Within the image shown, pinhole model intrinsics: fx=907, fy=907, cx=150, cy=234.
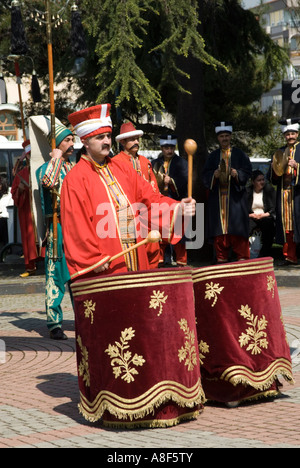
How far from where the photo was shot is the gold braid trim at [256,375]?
571 cm

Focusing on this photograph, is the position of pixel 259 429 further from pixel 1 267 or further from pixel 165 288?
pixel 1 267

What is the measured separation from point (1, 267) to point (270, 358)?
11.2 meters

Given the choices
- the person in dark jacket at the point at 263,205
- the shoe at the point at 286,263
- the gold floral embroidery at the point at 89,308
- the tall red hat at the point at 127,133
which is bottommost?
the shoe at the point at 286,263

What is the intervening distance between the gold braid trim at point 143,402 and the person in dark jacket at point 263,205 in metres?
9.13

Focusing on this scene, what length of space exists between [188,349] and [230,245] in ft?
24.5

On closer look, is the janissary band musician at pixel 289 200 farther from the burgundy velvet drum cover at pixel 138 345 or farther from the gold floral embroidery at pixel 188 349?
the burgundy velvet drum cover at pixel 138 345

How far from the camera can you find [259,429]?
5.15m

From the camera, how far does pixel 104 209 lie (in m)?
5.91

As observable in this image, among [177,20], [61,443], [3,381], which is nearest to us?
[61,443]

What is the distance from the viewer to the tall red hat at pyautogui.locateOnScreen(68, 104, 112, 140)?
6.09 m

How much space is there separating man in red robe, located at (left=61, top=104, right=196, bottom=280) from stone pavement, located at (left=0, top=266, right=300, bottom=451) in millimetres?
977

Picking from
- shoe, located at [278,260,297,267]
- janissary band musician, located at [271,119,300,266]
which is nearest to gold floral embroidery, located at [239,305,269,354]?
janissary band musician, located at [271,119,300,266]

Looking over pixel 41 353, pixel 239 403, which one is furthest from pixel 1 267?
pixel 239 403

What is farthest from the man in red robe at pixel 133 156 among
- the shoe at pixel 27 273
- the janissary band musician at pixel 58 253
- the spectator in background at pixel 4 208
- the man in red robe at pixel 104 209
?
the spectator in background at pixel 4 208
